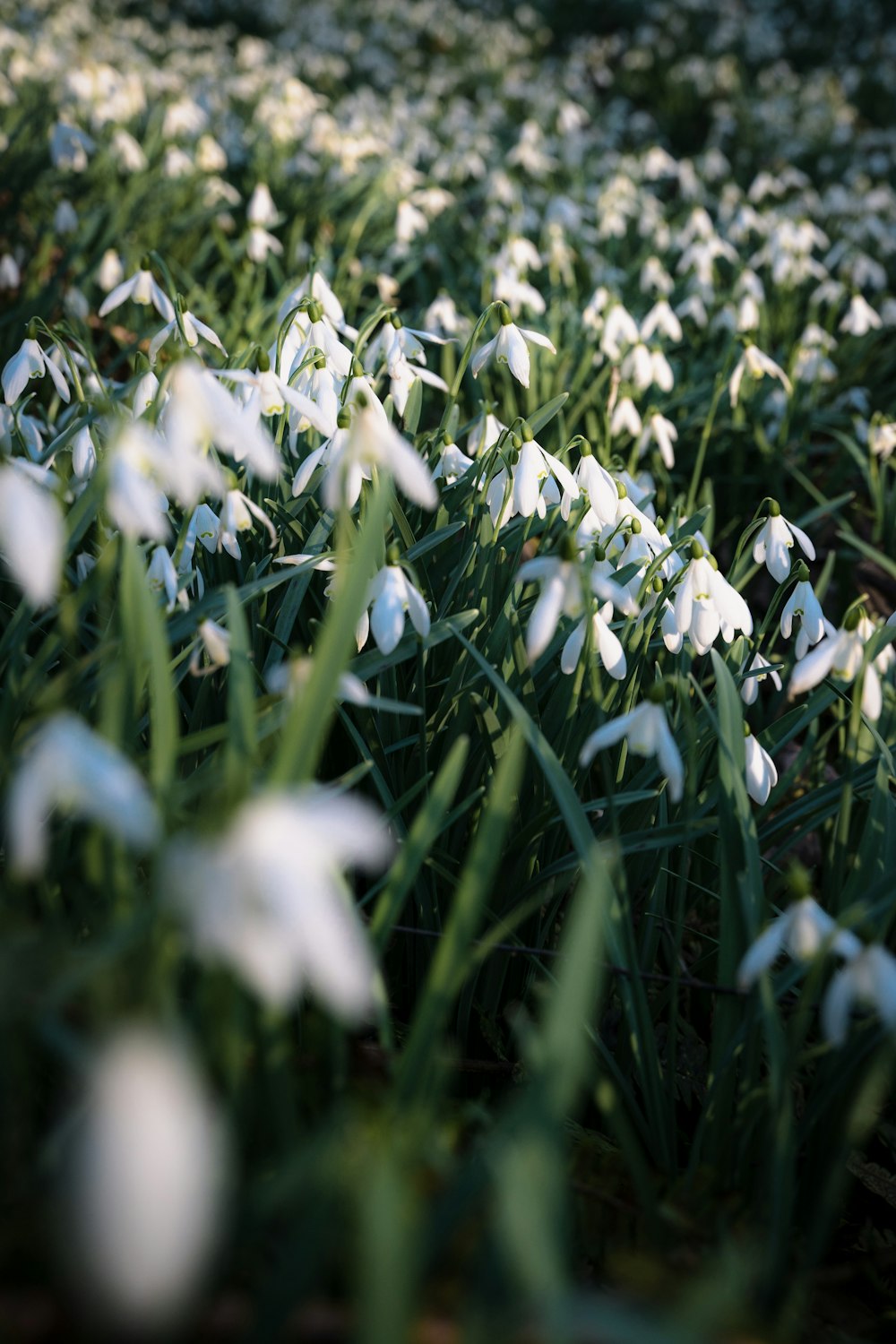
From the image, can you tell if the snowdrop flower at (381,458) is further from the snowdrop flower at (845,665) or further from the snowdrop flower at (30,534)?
the snowdrop flower at (845,665)

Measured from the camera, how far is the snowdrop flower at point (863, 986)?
843mm

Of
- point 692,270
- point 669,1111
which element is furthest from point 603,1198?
point 692,270

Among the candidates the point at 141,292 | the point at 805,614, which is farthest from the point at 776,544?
the point at 141,292

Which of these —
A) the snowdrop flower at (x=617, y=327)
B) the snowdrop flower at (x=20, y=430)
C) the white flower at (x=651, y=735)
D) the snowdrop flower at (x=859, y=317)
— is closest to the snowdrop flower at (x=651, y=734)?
the white flower at (x=651, y=735)

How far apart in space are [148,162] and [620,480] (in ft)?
9.70

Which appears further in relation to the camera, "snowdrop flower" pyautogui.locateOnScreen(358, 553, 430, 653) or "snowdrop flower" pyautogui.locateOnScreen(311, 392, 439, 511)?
"snowdrop flower" pyautogui.locateOnScreen(358, 553, 430, 653)

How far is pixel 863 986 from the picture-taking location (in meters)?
Answer: 0.86

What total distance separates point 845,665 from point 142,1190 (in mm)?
1015

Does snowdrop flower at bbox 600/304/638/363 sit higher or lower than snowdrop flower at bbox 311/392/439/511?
lower

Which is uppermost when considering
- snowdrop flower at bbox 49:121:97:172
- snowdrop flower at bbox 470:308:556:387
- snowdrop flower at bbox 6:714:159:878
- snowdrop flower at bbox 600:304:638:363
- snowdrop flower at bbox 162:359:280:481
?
snowdrop flower at bbox 162:359:280:481

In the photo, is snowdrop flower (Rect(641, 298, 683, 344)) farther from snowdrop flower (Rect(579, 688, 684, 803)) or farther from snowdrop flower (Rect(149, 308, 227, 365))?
snowdrop flower (Rect(579, 688, 684, 803))

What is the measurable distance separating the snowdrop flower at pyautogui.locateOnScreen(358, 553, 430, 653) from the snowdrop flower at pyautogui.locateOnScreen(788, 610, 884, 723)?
0.44 m

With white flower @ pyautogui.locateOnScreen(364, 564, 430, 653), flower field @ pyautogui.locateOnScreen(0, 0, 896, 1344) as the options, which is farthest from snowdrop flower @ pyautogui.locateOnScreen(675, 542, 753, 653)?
white flower @ pyautogui.locateOnScreen(364, 564, 430, 653)

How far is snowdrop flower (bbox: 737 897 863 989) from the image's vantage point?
35.5 inches
